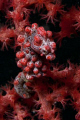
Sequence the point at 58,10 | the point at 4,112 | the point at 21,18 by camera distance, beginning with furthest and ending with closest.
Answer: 1. the point at 4,112
2. the point at 21,18
3. the point at 58,10

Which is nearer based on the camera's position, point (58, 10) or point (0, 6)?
point (58, 10)

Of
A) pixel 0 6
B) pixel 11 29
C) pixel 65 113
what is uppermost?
pixel 0 6

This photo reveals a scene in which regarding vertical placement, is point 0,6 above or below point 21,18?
above

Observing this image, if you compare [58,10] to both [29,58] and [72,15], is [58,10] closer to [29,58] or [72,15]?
[72,15]

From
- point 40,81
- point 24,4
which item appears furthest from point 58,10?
point 40,81

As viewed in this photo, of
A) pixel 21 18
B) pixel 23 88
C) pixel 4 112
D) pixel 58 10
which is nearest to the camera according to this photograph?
pixel 58 10

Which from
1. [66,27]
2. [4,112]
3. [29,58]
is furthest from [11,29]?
[4,112]
